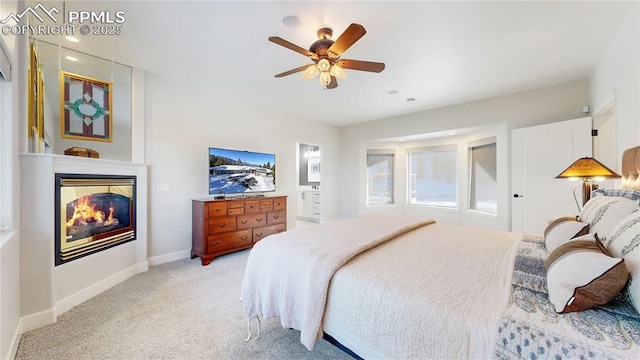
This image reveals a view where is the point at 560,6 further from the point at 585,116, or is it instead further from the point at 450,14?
the point at 585,116

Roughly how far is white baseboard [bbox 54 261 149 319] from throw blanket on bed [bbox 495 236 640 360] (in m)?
3.16

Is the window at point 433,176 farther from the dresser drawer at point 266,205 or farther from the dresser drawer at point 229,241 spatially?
the dresser drawer at point 229,241

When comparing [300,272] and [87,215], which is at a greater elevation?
[87,215]

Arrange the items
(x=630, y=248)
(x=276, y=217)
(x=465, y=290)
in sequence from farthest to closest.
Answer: (x=276, y=217)
(x=465, y=290)
(x=630, y=248)

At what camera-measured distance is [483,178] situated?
14.9ft

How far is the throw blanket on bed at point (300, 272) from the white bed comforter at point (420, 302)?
0.22ft

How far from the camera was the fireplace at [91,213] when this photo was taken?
6.97 ft

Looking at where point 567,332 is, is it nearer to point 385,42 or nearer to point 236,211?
point 385,42

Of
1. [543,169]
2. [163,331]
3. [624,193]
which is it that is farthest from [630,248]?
[543,169]

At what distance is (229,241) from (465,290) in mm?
3036

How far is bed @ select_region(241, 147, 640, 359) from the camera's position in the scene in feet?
2.70

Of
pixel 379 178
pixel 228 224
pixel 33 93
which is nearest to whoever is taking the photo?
pixel 33 93

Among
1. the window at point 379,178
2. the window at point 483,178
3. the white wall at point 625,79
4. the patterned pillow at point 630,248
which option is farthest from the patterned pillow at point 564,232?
the window at point 379,178

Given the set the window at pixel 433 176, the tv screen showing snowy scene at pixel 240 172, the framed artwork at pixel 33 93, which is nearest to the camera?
the framed artwork at pixel 33 93
